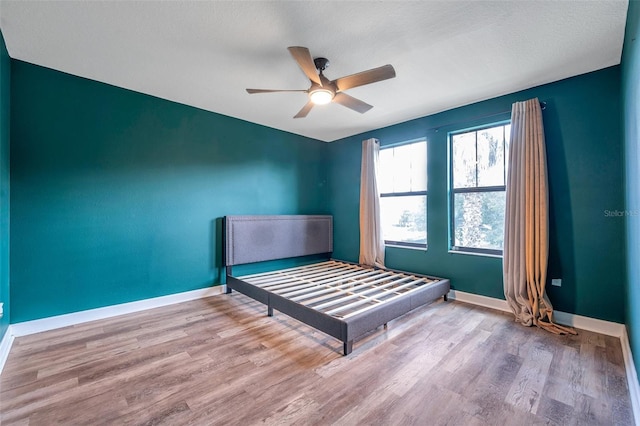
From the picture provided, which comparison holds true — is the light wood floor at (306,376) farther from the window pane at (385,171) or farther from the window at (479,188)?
the window pane at (385,171)

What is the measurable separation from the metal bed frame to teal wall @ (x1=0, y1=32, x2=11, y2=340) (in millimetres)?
2053

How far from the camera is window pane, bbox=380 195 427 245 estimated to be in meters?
4.12

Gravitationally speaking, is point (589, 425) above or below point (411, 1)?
below

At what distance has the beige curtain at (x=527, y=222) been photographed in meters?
2.80

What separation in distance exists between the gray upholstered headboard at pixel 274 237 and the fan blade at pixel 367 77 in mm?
2443

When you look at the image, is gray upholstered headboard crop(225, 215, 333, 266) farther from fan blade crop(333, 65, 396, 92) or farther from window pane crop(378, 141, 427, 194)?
fan blade crop(333, 65, 396, 92)

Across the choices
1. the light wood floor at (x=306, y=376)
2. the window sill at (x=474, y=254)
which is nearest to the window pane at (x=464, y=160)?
the window sill at (x=474, y=254)

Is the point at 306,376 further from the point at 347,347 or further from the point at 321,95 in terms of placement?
the point at 321,95

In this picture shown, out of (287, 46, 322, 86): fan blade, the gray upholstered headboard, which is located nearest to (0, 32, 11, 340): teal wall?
the gray upholstered headboard

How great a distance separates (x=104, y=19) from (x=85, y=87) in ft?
4.23

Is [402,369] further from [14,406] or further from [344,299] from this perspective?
[14,406]

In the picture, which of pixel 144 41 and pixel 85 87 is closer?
pixel 144 41

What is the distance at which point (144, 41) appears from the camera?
2268 mm

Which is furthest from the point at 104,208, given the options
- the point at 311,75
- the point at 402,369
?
the point at 402,369
